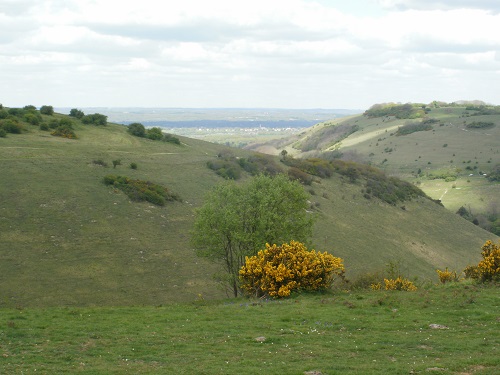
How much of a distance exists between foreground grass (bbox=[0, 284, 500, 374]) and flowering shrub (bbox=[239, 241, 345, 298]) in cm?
121

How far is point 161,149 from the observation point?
6406 cm

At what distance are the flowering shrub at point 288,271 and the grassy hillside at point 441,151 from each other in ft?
229

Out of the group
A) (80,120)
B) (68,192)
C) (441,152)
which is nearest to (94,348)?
(68,192)

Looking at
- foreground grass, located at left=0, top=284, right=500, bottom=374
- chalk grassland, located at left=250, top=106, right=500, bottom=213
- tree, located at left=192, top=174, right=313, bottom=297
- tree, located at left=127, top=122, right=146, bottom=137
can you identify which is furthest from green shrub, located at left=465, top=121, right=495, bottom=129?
foreground grass, located at left=0, top=284, right=500, bottom=374

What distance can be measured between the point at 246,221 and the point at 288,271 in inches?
262

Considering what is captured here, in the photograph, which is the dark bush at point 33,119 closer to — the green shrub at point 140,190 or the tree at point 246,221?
the green shrub at point 140,190

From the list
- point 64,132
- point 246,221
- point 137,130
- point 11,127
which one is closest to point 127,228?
point 246,221

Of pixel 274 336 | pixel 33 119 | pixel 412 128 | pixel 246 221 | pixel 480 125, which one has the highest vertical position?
pixel 480 125

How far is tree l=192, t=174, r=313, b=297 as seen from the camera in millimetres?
27453

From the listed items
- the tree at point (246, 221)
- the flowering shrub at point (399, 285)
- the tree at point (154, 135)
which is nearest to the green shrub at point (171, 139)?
the tree at point (154, 135)

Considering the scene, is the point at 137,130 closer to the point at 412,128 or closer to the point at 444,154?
the point at 444,154

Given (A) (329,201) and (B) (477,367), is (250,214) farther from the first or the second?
(A) (329,201)

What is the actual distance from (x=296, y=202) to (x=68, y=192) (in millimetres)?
19350

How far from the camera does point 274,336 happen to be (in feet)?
49.8
